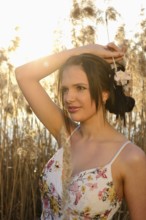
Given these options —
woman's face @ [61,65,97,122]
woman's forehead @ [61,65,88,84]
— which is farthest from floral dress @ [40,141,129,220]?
woman's forehead @ [61,65,88,84]

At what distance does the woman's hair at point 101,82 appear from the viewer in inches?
65.6

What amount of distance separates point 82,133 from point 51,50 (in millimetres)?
1653

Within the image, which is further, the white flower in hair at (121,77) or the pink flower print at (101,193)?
the white flower in hair at (121,77)

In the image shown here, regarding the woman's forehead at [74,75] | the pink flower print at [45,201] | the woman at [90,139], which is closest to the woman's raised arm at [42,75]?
the woman at [90,139]


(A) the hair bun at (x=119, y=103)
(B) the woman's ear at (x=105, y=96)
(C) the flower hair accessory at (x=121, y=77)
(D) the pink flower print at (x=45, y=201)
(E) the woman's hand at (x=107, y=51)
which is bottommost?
(D) the pink flower print at (x=45, y=201)

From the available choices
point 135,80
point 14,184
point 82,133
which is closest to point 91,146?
point 82,133

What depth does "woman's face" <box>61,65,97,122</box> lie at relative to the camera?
63.1 inches

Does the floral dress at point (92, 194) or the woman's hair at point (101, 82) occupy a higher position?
the woman's hair at point (101, 82)

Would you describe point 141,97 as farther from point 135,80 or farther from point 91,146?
point 91,146

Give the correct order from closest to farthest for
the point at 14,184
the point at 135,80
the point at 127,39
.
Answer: the point at 14,184, the point at 135,80, the point at 127,39

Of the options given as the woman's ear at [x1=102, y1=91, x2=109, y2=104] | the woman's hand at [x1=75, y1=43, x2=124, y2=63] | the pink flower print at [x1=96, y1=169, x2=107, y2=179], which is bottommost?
the pink flower print at [x1=96, y1=169, x2=107, y2=179]

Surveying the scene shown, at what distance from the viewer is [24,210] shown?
9.84ft

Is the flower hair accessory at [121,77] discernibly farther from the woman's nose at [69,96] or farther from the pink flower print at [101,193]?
the pink flower print at [101,193]

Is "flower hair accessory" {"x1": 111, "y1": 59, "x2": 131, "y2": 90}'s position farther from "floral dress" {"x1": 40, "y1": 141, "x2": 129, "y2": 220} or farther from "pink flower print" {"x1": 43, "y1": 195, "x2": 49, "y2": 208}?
"pink flower print" {"x1": 43, "y1": 195, "x2": 49, "y2": 208}
